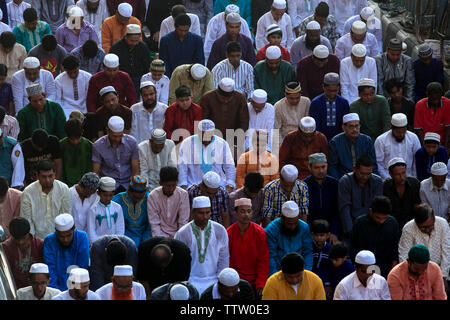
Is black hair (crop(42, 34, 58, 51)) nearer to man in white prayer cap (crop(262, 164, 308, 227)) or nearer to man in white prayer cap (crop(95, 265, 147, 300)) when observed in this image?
man in white prayer cap (crop(262, 164, 308, 227))

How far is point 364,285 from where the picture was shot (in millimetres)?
12586

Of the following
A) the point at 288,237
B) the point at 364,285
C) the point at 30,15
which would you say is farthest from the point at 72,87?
the point at 364,285

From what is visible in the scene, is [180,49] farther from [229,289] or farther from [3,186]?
[229,289]

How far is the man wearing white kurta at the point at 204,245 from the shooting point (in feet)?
43.9

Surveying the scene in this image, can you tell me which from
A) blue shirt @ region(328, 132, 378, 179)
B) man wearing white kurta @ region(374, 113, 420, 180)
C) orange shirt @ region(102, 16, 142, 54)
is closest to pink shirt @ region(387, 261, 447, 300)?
blue shirt @ region(328, 132, 378, 179)

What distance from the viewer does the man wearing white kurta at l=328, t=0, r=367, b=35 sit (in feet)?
63.5

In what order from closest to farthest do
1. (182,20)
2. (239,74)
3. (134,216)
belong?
(134,216), (239,74), (182,20)

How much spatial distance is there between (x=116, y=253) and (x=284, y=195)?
2336 millimetres

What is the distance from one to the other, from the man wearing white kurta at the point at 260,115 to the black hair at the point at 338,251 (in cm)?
279

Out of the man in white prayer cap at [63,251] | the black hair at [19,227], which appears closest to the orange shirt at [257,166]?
the man in white prayer cap at [63,251]

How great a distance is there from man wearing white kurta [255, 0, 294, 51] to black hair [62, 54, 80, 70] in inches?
126

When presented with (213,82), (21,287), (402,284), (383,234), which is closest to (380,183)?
(383,234)

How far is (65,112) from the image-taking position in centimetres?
1653

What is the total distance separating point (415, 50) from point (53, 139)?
20.5 ft
